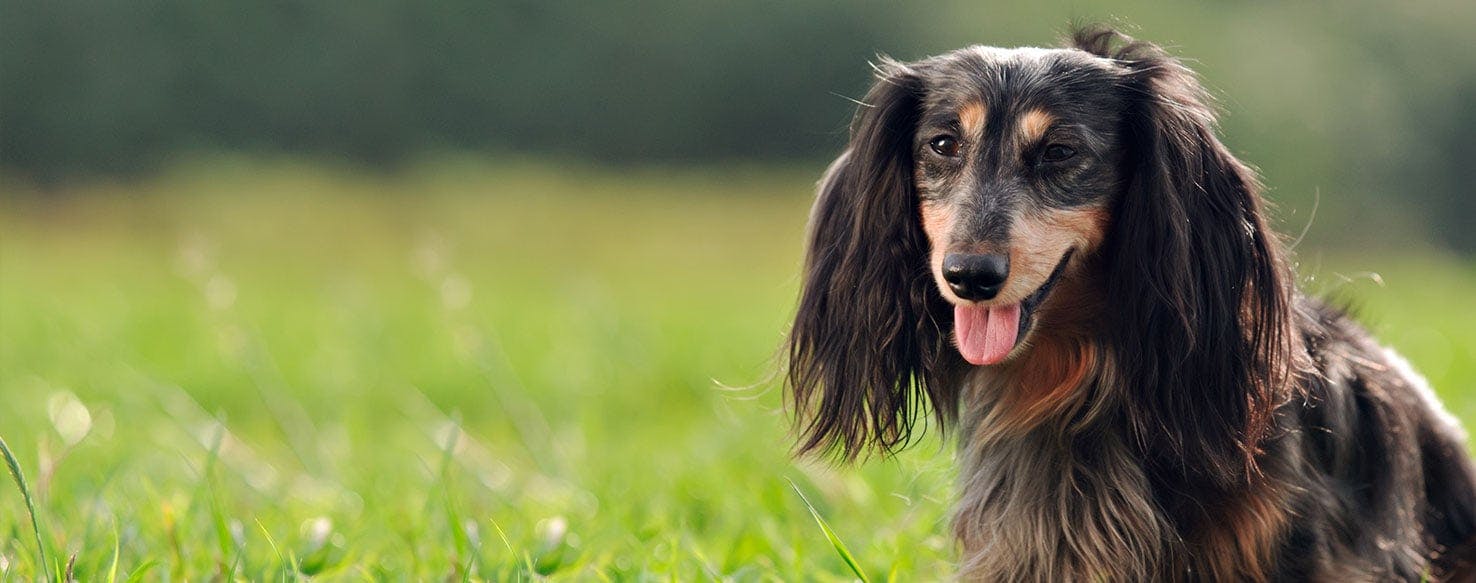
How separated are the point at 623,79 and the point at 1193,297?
1948 centimetres

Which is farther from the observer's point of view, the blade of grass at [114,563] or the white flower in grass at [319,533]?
the white flower in grass at [319,533]

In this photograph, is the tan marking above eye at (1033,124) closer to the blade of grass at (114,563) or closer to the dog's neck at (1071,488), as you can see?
the dog's neck at (1071,488)

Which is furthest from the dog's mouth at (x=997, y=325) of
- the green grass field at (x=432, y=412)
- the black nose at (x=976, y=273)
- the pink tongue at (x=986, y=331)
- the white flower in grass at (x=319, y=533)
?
the white flower in grass at (x=319, y=533)

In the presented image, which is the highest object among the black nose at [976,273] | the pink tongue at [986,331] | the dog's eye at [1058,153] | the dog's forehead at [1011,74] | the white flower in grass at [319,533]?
the dog's forehead at [1011,74]

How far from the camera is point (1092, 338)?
11.8 ft

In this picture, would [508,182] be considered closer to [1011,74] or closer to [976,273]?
[1011,74]

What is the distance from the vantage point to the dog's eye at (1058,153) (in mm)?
3439

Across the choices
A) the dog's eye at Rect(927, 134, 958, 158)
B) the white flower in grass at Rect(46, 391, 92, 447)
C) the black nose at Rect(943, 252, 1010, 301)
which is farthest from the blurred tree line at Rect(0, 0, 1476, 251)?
the black nose at Rect(943, 252, 1010, 301)

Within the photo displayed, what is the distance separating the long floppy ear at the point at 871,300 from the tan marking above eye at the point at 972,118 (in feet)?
0.78

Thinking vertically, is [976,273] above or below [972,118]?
below

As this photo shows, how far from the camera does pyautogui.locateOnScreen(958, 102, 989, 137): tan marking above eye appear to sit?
350cm

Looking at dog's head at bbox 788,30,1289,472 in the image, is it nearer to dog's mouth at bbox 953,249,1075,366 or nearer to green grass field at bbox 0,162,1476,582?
dog's mouth at bbox 953,249,1075,366

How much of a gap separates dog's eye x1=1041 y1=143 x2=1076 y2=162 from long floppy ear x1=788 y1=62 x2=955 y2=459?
14.7 inches

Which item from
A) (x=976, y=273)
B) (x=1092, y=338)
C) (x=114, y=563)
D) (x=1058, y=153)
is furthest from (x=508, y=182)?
(x=976, y=273)
